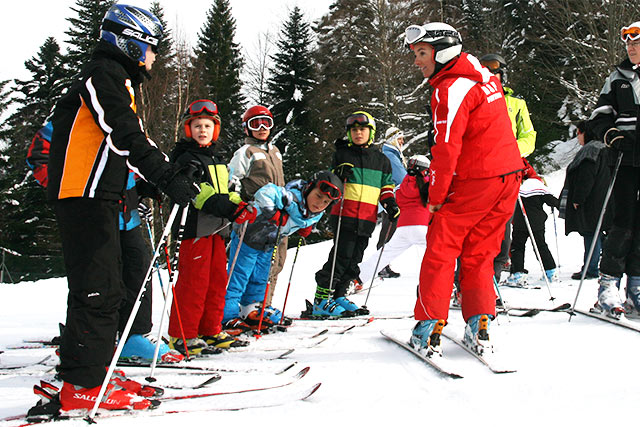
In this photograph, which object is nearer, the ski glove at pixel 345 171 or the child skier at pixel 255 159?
the child skier at pixel 255 159

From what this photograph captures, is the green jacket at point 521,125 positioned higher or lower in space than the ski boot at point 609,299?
higher

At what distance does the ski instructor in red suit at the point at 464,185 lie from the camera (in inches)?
125

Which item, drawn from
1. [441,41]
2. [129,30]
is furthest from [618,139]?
[129,30]

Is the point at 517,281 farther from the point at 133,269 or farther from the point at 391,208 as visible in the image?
the point at 133,269

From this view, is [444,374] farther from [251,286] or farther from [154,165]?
[251,286]

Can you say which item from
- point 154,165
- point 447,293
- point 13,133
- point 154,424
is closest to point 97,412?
point 154,424

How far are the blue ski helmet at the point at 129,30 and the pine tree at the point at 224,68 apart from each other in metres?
26.8

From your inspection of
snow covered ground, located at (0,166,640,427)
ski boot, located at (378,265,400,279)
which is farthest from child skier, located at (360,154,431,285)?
ski boot, located at (378,265,400,279)

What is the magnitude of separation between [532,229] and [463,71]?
453 cm

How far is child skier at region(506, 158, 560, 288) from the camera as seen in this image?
6.85 meters

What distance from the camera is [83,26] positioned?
926 inches

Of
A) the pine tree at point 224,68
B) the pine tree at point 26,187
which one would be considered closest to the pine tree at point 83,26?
the pine tree at point 26,187

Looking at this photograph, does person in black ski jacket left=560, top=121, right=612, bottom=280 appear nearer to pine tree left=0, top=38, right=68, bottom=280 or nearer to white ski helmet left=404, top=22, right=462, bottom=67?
white ski helmet left=404, top=22, right=462, bottom=67

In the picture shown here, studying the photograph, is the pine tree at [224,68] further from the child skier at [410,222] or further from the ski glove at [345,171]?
the ski glove at [345,171]
